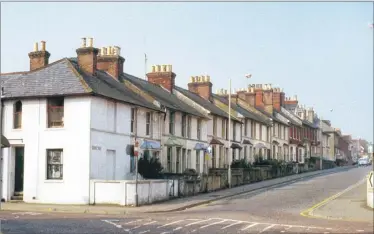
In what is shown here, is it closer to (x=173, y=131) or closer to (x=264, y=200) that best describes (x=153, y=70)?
(x=173, y=131)

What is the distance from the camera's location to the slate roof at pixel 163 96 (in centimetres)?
3662

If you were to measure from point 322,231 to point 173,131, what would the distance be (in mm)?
22042

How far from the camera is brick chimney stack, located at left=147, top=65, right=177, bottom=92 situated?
4341cm

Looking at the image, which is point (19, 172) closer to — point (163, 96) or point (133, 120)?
point (133, 120)

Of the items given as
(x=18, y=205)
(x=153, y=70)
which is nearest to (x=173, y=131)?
(x=153, y=70)

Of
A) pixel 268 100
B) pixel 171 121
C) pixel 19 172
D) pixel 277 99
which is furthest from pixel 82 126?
pixel 277 99

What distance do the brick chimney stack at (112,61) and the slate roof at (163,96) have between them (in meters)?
1.14

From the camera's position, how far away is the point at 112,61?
1403 inches

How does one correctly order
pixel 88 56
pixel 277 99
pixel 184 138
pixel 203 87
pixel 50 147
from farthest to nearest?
pixel 277 99, pixel 203 87, pixel 184 138, pixel 88 56, pixel 50 147

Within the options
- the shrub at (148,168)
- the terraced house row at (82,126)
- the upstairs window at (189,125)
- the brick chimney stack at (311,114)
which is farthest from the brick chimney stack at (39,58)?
the brick chimney stack at (311,114)

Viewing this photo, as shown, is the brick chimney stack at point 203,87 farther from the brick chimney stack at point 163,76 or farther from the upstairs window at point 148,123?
the upstairs window at point 148,123

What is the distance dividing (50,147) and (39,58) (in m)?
7.04

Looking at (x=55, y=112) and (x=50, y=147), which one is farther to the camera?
(x=55, y=112)

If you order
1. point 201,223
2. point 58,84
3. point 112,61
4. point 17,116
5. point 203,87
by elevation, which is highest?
point 203,87
